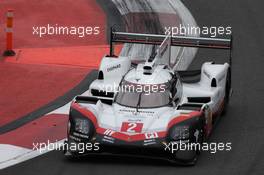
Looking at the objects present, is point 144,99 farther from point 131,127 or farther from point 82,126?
point 82,126

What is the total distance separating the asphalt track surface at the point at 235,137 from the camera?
14.0 m

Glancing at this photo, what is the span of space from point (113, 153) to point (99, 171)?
1.48 feet

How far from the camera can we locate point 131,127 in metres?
14.6

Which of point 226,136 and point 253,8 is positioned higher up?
point 253,8

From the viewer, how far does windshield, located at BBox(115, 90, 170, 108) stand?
15336 mm

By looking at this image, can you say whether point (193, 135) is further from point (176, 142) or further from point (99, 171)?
point (99, 171)

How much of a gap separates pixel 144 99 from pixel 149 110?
11.2 inches

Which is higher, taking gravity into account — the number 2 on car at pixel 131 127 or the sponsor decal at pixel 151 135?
the number 2 on car at pixel 131 127

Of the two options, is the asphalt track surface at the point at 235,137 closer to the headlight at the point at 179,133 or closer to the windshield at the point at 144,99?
the headlight at the point at 179,133

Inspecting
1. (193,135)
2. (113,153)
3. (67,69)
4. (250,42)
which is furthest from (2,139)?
(250,42)

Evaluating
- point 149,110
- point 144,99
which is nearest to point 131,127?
point 149,110

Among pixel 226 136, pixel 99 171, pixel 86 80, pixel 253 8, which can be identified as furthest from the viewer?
pixel 253 8

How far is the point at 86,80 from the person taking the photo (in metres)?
19.9

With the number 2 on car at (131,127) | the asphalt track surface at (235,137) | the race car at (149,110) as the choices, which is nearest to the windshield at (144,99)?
the race car at (149,110)
